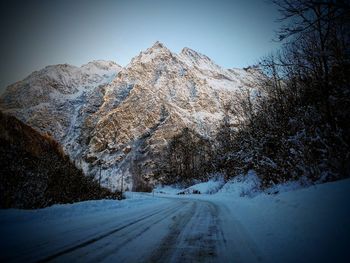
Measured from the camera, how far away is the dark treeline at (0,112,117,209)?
28.0 ft

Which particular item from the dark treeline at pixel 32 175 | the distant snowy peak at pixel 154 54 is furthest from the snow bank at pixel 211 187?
the distant snowy peak at pixel 154 54

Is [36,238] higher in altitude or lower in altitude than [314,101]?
lower

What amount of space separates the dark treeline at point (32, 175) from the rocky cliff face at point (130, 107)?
5831 cm

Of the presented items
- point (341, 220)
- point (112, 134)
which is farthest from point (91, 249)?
point (112, 134)

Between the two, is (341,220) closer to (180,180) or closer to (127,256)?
(127,256)

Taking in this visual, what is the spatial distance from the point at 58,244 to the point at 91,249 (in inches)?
26.0

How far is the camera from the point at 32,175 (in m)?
9.62

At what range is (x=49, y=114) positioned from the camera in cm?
13525

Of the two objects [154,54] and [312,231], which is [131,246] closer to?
[312,231]

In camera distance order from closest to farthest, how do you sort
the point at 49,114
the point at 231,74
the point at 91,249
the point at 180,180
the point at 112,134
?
the point at 91,249, the point at 180,180, the point at 112,134, the point at 49,114, the point at 231,74

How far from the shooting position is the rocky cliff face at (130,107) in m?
91.1

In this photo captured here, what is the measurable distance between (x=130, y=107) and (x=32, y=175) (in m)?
96.3

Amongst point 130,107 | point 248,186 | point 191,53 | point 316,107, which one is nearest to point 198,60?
point 191,53

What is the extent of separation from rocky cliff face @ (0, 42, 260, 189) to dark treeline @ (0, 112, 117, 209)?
58308 millimetres
